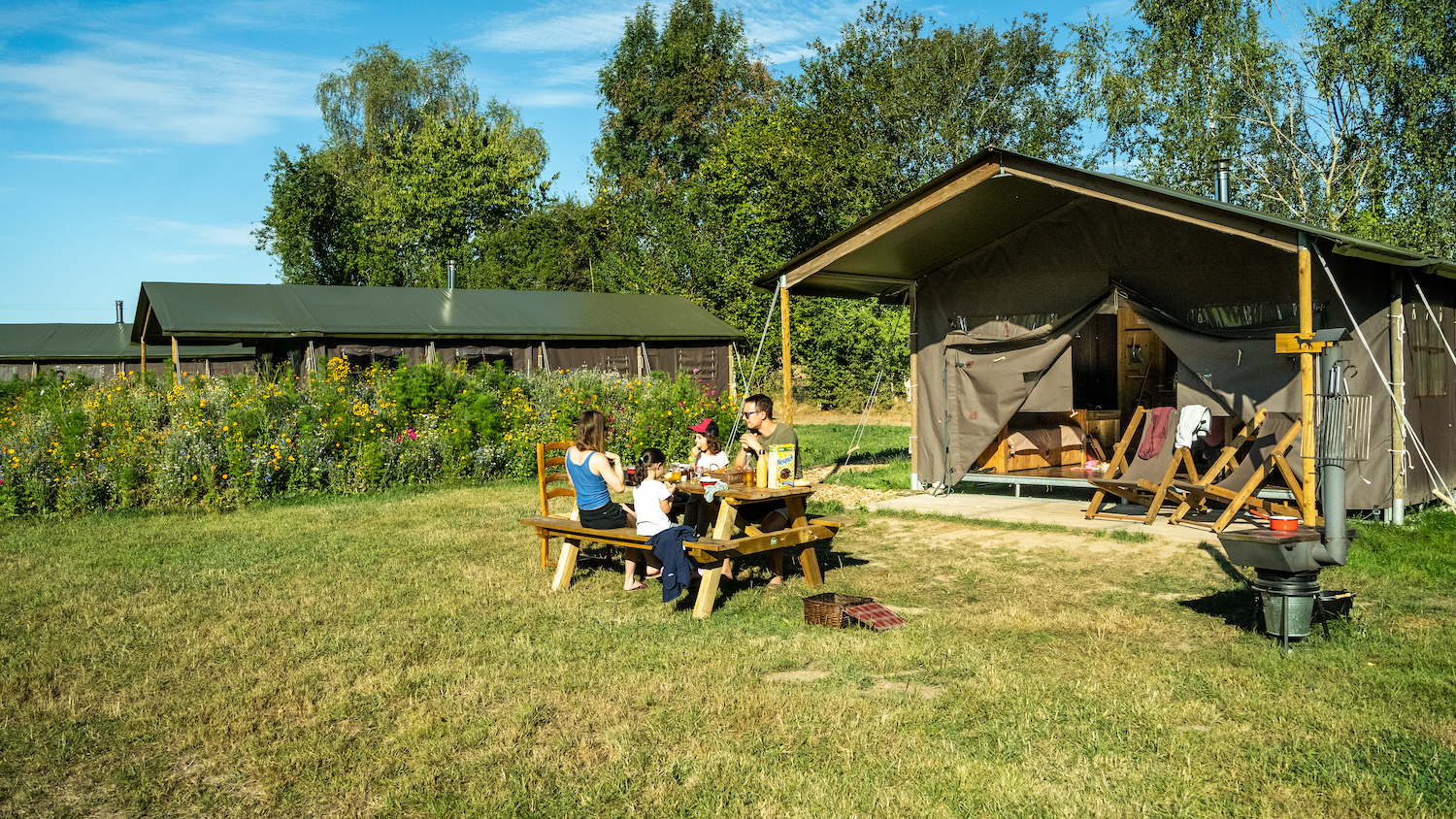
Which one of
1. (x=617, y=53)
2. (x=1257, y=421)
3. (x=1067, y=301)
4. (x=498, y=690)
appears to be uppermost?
(x=617, y=53)

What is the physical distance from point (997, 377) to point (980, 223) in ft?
5.62

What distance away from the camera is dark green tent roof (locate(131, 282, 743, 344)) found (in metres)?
20.5

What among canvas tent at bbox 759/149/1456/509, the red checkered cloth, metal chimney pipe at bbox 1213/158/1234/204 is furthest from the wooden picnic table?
metal chimney pipe at bbox 1213/158/1234/204

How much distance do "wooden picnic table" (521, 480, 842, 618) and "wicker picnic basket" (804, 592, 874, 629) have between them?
0.55 meters

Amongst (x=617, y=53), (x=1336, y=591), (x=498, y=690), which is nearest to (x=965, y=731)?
(x=498, y=690)

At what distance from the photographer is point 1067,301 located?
1048cm

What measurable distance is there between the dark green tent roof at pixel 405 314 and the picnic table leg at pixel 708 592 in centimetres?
1736

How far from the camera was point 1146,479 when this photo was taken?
31.6 ft

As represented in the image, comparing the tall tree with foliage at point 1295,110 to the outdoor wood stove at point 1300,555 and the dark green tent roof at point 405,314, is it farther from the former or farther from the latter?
the outdoor wood stove at point 1300,555

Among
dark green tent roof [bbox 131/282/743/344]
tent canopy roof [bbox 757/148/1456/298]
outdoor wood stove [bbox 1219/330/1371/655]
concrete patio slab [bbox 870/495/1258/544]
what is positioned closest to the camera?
outdoor wood stove [bbox 1219/330/1371/655]

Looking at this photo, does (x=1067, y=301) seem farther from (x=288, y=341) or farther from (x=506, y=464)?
(x=288, y=341)

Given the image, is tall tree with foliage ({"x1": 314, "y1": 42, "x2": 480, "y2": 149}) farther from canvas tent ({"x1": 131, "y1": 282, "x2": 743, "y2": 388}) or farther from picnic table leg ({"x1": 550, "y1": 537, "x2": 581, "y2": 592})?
picnic table leg ({"x1": 550, "y1": 537, "x2": 581, "y2": 592})

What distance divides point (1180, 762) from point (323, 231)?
41.2 metres

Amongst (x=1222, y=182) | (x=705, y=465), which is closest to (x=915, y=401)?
(x=1222, y=182)
